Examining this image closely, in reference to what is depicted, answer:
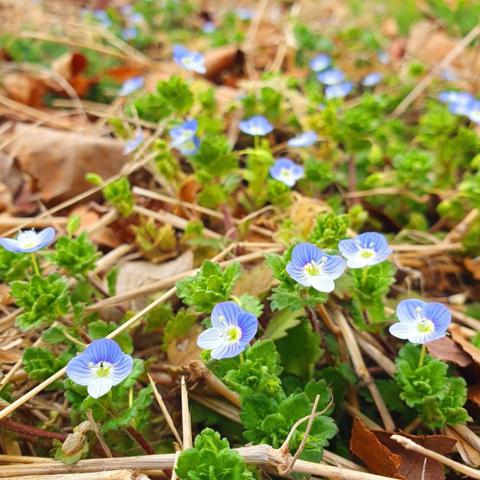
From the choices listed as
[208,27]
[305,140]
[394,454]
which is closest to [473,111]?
[305,140]

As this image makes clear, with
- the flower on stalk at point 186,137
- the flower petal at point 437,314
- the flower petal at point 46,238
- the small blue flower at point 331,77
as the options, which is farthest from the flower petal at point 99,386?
the small blue flower at point 331,77

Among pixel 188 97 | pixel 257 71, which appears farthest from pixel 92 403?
pixel 257 71

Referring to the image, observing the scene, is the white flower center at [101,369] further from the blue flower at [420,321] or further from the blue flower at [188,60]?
the blue flower at [188,60]

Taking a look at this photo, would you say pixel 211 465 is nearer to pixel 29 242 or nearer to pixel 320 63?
pixel 29 242

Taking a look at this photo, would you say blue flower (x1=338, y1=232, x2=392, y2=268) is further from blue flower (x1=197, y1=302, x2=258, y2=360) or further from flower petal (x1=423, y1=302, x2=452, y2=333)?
blue flower (x1=197, y1=302, x2=258, y2=360)

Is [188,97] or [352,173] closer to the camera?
[188,97]

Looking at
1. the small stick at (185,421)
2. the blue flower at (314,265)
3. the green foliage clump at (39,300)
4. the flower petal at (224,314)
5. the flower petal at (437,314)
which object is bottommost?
the small stick at (185,421)

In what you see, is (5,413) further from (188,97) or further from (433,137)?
(433,137)
